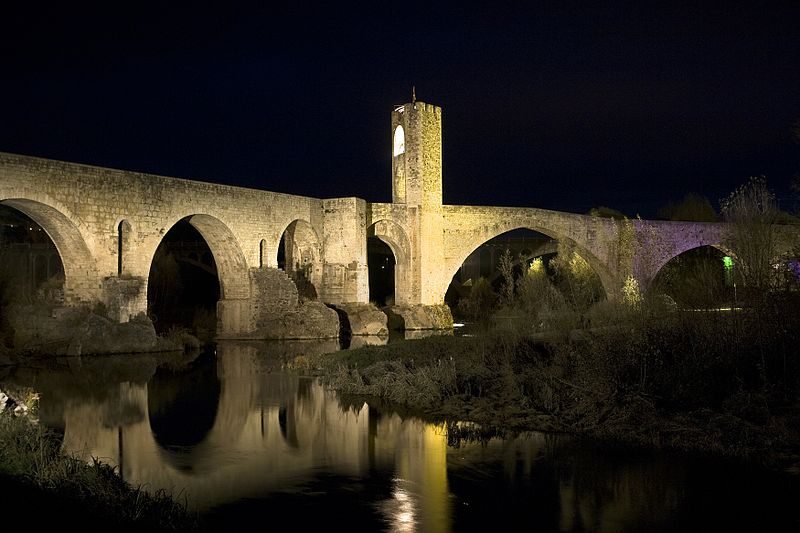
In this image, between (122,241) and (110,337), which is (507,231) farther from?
(110,337)

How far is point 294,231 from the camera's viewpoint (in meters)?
28.5

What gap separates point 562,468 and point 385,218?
22270mm

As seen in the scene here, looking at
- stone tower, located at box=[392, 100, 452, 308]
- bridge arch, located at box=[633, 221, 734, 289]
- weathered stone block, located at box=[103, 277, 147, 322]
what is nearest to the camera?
weathered stone block, located at box=[103, 277, 147, 322]

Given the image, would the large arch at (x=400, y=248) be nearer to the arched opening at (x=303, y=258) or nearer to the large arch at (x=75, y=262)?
the arched opening at (x=303, y=258)

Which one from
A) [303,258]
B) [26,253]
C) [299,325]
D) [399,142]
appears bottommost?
[299,325]

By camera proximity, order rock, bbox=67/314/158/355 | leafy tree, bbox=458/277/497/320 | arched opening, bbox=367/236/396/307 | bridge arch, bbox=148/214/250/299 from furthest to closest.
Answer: arched opening, bbox=367/236/396/307
leafy tree, bbox=458/277/497/320
bridge arch, bbox=148/214/250/299
rock, bbox=67/314/158/355

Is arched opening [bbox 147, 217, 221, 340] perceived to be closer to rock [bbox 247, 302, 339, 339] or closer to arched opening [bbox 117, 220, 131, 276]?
rock [bbox 247, 302, 339, 339]

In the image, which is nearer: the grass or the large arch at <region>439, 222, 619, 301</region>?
the grass

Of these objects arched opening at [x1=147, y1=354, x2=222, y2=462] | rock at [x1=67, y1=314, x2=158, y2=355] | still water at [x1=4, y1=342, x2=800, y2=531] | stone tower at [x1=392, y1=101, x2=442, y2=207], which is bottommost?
still water at [x1=4, y1=342, x2=800, y2=531]

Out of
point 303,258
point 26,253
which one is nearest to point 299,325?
point 303,258

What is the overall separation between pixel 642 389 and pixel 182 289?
26253 mm

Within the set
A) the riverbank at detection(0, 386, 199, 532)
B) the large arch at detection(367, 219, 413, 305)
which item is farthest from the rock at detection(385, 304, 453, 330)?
the riverbank at detection(0, 386, 199, 532)

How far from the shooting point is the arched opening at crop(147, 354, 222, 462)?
31.8 ft

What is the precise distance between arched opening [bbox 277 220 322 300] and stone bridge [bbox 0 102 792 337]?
0.05m
